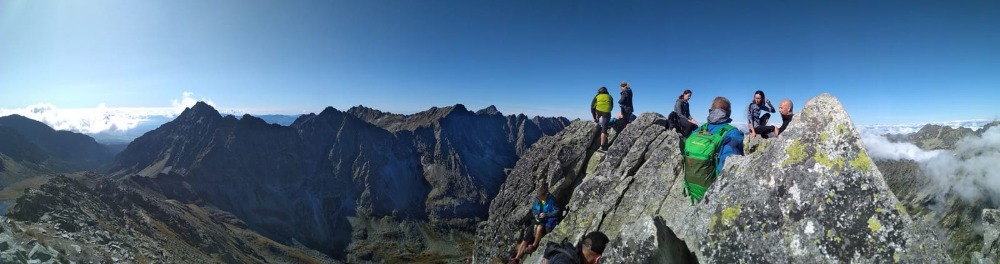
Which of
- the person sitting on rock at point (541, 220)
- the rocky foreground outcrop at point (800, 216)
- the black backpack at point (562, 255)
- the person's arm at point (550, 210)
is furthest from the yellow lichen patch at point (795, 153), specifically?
the person's arm at point (550, 210)

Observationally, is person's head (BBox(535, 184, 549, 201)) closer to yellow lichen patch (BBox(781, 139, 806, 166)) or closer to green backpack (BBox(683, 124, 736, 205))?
green backpack (BBox(683, 124, 736, 205))

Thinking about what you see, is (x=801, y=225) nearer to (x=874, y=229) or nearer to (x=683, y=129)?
(x=874, y=229)

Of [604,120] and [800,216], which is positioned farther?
[604,120]

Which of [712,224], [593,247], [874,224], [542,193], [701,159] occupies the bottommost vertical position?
[542,193]

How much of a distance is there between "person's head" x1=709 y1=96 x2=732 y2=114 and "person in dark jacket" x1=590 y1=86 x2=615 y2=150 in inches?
598

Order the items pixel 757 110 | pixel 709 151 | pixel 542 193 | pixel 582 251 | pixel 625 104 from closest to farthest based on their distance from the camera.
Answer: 1. pixel 582 251
2. pixel 709 151
3. pixel 757 110
4. pixel 542 193
5. pixel 625 104

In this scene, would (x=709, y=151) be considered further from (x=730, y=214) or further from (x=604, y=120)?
(x=604, y=120)

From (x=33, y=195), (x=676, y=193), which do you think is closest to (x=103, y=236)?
(x=33, y=195)

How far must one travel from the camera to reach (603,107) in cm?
2820

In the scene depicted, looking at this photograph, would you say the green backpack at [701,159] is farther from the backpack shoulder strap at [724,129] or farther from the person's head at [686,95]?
the person's head at [686,95]

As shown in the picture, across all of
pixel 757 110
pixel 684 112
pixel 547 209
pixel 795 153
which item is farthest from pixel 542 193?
pixel 795 153

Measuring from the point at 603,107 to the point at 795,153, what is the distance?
2053cm

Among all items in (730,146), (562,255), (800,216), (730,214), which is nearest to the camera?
(800,216)

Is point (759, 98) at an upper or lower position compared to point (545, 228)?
upper
